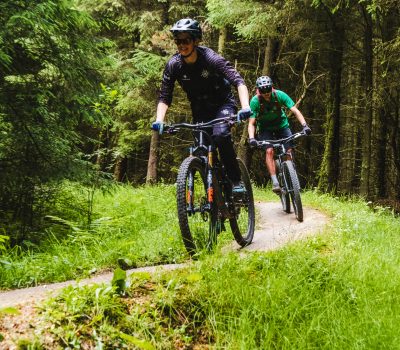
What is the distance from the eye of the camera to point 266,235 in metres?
5.99

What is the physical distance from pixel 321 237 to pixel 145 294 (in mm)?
2539

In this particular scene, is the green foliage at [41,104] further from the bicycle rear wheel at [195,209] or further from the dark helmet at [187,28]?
the bicycle rear wheel at [195,209]

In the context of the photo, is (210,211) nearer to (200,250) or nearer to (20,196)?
(200,250)

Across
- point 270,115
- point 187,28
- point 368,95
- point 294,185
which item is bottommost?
point 294,185

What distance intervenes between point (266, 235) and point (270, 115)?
2.70 meters

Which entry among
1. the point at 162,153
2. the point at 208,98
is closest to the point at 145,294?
the point at 208,98

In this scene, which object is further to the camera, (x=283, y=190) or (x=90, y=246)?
(x=283, y=190)

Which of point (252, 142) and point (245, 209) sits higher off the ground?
point (252, 142)

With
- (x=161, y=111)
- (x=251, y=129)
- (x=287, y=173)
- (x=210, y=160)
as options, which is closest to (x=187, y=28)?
(x=161, y=111)

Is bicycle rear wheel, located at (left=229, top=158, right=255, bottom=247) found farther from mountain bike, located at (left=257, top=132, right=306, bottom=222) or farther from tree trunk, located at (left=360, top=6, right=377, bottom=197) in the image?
tree trunk, located at (left=360, top=6, right=377, bottom=197)

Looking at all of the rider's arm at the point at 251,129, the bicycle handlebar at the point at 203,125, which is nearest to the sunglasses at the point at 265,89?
the rider's arm at the point at 251,129

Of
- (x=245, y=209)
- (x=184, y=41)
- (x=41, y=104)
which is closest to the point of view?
(x=184, y=41)

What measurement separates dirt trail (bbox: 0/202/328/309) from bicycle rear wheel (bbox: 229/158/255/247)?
5.0 inches

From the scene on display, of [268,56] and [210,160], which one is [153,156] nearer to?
[268,56]
